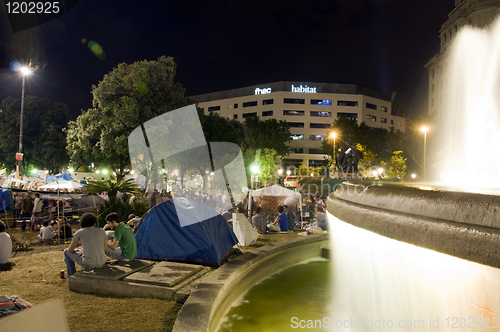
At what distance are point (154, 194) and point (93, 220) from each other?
11.4m

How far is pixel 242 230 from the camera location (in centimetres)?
848

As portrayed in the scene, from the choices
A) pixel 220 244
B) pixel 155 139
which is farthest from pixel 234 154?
pixel 220 244

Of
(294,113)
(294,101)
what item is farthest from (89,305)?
(294,101)

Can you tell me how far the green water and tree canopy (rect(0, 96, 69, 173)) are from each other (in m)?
44.6

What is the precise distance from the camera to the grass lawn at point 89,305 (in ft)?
12.4

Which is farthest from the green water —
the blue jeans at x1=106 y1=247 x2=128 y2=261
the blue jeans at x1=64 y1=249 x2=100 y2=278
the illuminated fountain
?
the illuminated fountain

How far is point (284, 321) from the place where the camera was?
13.9 ft

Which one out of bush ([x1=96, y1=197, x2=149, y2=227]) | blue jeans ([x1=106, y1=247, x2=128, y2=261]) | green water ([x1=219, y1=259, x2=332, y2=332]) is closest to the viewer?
green water ([x1=219, y1=259, x2=332, y2=332])

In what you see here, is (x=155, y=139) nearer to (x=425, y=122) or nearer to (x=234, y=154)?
(x=234, y=154)

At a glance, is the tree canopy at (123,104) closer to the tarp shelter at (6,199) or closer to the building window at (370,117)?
the tarp shelter at (6,199)

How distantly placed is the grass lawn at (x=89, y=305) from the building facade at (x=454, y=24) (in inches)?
1226

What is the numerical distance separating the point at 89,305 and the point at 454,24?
66217 mm

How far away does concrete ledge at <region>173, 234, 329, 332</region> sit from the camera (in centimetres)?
336
